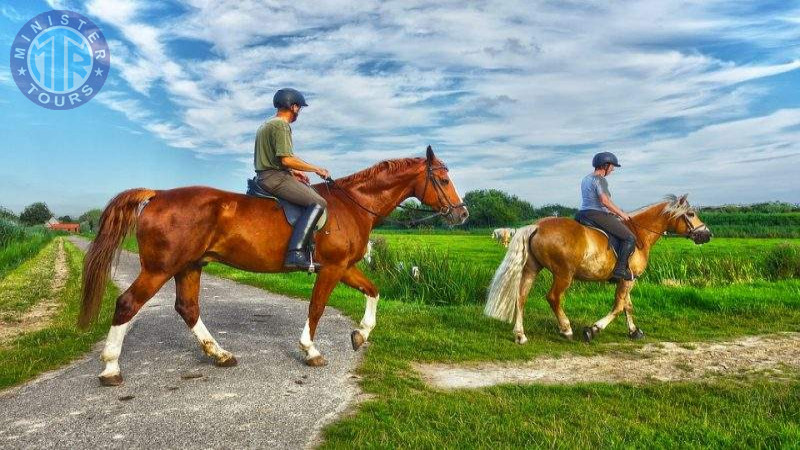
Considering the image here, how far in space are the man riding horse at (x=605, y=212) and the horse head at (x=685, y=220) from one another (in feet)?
3.30

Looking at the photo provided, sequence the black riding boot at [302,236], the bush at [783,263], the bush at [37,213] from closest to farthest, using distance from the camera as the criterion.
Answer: the black riding boot at [302,236], the bush at [783,263], the bush at [37,213]

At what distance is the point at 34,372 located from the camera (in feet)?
18.4

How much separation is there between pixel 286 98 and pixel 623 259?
18.6 ft

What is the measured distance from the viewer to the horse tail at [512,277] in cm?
797

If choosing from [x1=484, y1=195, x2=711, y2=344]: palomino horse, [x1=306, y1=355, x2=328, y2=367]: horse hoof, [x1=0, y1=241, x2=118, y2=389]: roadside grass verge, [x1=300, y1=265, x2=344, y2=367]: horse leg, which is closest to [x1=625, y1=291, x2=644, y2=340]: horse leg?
[x1=484, y1=195, x2=711, y2=344]: palomino horse

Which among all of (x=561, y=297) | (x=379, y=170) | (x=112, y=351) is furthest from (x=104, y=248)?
(x=561, y=297)

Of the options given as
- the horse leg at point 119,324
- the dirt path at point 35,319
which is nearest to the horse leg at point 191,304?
the horse leg at point 119,324

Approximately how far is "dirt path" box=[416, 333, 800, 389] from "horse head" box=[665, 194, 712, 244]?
1.94m

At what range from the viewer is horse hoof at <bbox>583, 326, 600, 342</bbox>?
7645 mm

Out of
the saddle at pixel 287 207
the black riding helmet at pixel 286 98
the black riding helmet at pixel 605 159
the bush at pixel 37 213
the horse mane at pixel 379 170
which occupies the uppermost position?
the black riding helmet at pixel 286 98

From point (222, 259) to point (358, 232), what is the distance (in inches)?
64.1

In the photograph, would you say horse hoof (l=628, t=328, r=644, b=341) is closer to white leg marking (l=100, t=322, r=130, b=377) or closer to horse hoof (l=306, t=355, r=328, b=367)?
horse hoof (l=306, t=355, r=328, b=367)

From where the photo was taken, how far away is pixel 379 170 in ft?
21.3

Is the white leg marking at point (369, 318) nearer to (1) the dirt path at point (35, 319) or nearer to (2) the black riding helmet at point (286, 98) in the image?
(2) the black riding helmet at point (286, 98)
